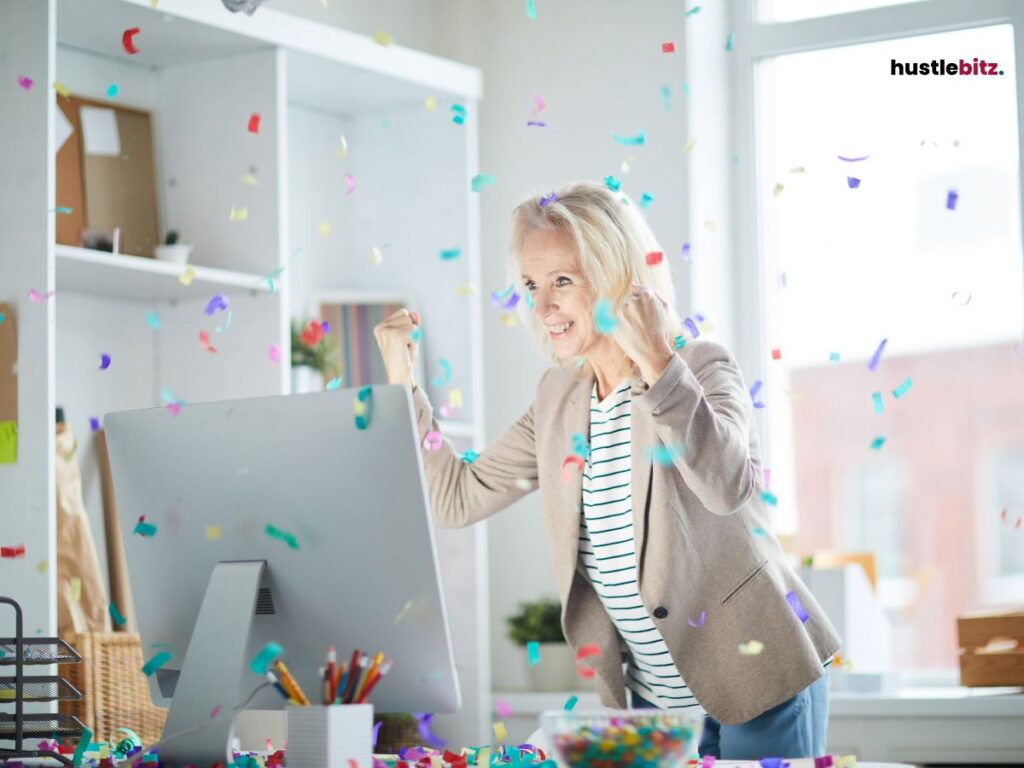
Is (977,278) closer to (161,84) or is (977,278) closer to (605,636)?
(605,636)

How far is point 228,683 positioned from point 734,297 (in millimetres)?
2402

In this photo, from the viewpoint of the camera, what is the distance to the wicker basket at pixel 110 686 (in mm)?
2684

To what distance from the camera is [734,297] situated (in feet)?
12.7

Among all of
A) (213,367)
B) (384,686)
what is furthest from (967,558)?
(384,686)

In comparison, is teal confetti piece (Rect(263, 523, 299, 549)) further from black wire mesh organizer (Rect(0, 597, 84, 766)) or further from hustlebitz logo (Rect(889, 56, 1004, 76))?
hustlebitz logo (Rect(889, 56, 1004, 76))

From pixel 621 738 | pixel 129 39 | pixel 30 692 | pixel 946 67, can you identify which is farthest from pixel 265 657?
pixel 946 67

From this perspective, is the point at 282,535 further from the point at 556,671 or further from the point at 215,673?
the point at 556,671

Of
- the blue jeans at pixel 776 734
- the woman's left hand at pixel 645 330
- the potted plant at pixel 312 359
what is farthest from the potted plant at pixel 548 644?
the woman's left hand at pixel 645 330

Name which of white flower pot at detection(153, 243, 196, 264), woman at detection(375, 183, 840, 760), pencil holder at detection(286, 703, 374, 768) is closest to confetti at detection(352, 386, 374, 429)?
pencil holder at detection(286, 703, 374, 768)

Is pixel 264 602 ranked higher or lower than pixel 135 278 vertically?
lower

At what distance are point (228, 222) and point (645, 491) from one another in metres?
1.36

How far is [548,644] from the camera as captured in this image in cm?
359

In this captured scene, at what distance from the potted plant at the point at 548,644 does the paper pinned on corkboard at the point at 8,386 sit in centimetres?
144

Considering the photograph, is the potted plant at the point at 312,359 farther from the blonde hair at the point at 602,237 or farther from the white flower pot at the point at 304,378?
the blonde hair at the point at 602,237
